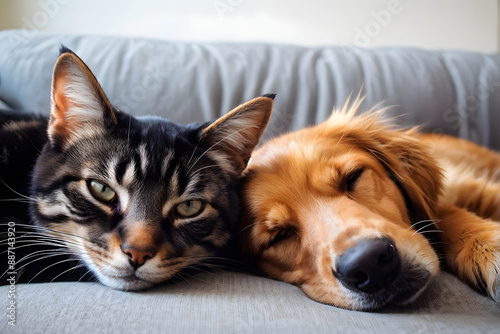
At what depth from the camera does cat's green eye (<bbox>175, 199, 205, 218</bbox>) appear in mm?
1401

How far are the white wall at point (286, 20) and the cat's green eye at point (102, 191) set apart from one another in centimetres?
208

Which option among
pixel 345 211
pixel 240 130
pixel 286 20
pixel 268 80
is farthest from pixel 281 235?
pixel 286 20

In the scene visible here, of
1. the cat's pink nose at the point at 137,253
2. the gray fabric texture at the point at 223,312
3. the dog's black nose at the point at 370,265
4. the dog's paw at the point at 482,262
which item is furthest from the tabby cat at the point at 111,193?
the dog's paw at the point at 482,262

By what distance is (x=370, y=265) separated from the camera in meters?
1.13

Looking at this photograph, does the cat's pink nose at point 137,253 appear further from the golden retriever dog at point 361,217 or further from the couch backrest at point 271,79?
the couch backrest at point 271,79

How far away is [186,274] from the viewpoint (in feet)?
4.50

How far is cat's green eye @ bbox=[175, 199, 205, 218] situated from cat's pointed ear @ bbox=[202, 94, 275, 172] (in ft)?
0.72

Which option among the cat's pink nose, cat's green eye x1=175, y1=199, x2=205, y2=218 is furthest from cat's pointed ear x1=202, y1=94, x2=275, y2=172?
the cat's pink nose

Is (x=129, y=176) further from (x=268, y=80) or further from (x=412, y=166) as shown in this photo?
(x=268, y=80)

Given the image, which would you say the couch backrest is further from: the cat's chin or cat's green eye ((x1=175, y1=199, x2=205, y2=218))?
the cat's chin

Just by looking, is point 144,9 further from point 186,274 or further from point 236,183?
point 186,274

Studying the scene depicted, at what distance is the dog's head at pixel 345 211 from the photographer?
1.19 m

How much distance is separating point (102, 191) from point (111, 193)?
0.03 meters

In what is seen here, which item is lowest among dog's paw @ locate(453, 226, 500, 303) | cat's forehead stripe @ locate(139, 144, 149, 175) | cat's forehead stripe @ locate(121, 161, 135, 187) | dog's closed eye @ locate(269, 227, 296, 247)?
dog's closed eye @ locate(269, 227, 296, 247)
